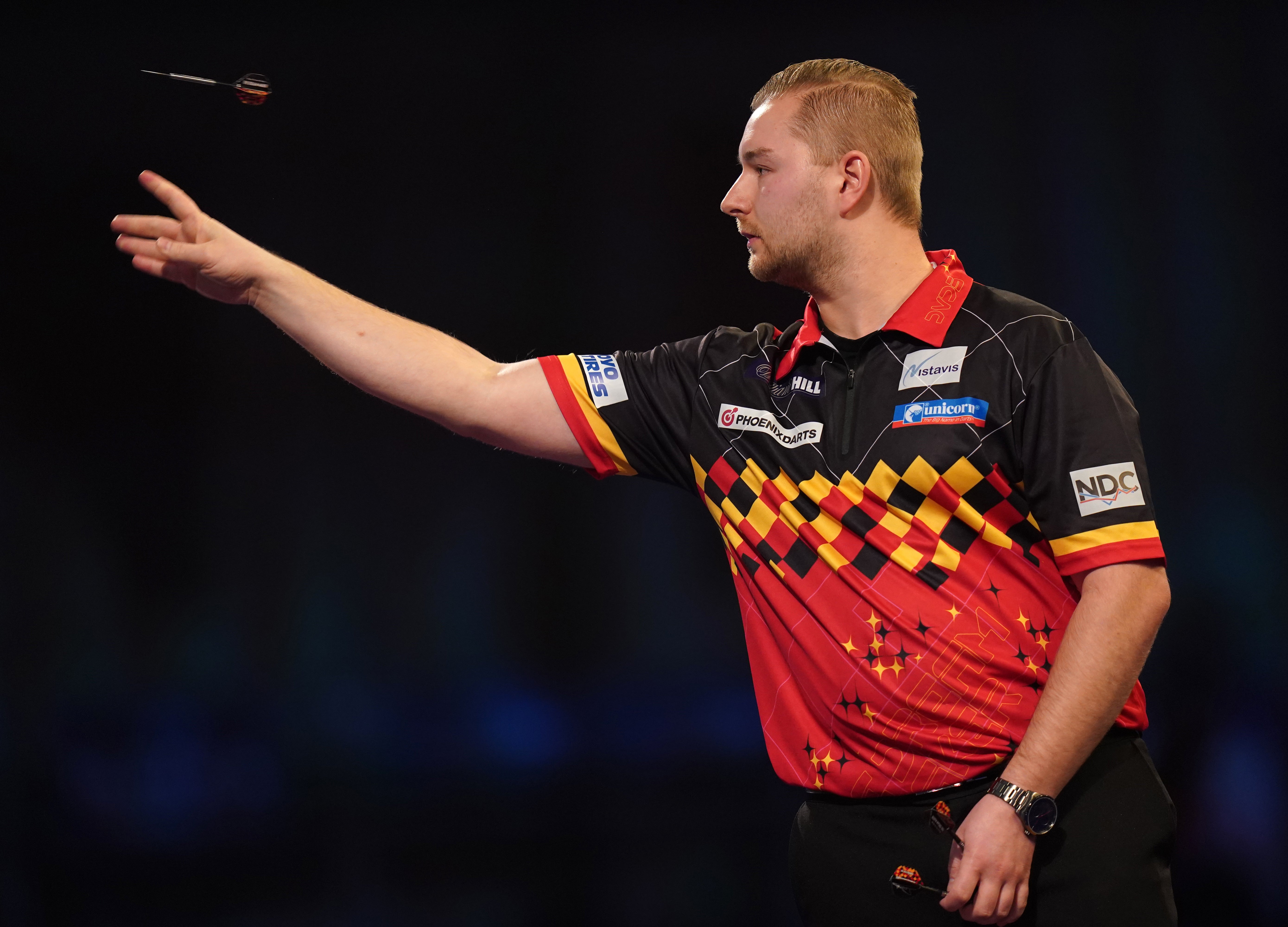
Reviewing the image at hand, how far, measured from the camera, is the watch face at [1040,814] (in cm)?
112

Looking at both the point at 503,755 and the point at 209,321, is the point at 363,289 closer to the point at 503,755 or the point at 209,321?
the point at 209,321

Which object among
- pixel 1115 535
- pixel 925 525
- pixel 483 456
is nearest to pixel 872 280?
pixel 925 525

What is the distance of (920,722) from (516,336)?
1964mm

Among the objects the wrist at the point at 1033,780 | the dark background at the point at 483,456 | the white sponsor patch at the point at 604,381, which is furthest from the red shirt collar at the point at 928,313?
the dark background at the point at 483,456

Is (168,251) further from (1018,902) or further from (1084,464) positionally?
(1018,902)

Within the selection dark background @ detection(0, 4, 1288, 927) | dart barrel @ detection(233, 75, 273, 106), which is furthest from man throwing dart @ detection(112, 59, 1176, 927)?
dark background @ detection(0, 4, 1288, 927)

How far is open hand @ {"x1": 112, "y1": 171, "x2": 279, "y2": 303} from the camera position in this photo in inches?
51.8

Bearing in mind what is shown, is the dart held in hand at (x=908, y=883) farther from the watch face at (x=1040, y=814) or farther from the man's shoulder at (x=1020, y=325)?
the man's shoulder at (x=1020, y=325)

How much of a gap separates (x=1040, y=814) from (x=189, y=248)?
119 centimetres

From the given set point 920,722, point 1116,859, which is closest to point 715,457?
point 920,722

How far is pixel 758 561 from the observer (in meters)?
1.35

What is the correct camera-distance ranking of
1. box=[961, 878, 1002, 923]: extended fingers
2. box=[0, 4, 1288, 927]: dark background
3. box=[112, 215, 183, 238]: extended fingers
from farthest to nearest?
box=[0, 4, 1288, 927]: dark background
box=[112, 215, 183, 238]: extended fingers
box=[961, 878, 1002, 923]: extended fingers

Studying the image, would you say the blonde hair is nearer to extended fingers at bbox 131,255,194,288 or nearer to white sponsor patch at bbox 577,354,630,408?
white sponsor patch at bbox 577,354,630,408

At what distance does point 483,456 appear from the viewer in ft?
9.61
